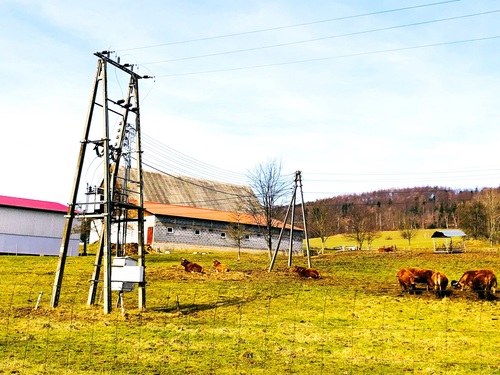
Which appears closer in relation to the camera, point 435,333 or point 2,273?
point 435,333

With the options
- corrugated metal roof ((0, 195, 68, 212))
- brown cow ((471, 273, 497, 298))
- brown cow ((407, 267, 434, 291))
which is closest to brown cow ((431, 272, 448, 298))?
brown cow ((407, 267, 434, 291))

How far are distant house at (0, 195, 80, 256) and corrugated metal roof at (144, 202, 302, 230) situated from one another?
408 inches

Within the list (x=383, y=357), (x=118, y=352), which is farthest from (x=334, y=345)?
(x=118, y=352)

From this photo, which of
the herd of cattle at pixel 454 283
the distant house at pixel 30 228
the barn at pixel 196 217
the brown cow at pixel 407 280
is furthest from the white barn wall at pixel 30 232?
the herd of cattle at pixel 454 283

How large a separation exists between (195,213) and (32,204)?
19.7m

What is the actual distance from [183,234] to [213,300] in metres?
38.9

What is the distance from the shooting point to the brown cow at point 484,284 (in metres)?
22.5

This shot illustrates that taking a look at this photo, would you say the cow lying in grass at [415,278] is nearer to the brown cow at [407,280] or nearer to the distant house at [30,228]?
the brown cow at [407,280]

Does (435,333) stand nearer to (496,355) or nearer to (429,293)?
(496,355)

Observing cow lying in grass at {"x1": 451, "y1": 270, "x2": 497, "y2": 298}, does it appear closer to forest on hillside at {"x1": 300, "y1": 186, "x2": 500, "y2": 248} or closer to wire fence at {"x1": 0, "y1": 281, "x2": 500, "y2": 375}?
wire fence at {"x1": 0, "y1": 281, "x2": 500, "y2": 375}

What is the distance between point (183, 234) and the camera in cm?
6144

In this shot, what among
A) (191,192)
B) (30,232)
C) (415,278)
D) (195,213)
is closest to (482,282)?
(415,278)

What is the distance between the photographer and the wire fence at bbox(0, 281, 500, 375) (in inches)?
512

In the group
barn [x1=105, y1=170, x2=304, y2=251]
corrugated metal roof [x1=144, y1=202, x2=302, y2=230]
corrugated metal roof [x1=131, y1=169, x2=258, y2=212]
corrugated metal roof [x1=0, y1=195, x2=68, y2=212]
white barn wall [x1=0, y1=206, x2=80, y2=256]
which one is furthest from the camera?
corrugated metal roof [x1=131, y1=169, x2=258, y2=212]
